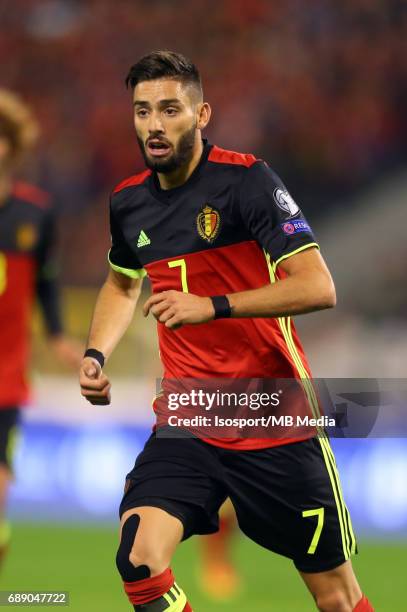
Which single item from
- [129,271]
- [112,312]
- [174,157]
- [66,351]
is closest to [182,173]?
[174,157]

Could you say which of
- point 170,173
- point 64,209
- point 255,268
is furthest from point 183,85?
point 64,209

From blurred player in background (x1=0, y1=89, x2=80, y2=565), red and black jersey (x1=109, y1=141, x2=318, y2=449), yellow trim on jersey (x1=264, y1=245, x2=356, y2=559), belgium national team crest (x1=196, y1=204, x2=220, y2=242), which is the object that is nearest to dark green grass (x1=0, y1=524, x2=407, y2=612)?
blurred player in background (x1=0, y1=89, x2=80, y2=565)

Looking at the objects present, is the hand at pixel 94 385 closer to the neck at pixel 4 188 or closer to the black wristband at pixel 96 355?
the black wristband at pixel 96 355

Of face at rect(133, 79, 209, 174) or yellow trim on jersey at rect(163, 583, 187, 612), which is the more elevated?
face at rect(133, 79, 209, 174)

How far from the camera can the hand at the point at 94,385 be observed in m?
4.04

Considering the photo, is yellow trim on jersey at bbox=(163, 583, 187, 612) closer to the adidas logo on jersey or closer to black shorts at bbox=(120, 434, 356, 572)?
black shorts at bbox=(120, 434, 356, 572)

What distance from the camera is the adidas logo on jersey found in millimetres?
4316

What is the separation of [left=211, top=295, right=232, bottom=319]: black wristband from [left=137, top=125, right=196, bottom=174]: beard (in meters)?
0.54

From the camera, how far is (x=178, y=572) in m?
7.96

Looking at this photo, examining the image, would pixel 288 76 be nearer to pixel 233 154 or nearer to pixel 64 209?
pixel 64 209

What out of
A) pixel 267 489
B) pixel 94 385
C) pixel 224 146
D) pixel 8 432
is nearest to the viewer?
pixel 94 385

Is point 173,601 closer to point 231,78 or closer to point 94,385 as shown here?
point 94,385

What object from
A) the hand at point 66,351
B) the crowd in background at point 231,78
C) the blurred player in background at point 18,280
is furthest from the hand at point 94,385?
the crowd in background at point 231,78

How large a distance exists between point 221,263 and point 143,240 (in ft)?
1.03
